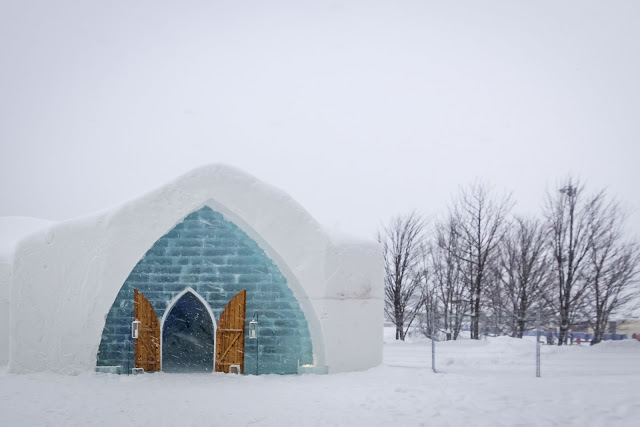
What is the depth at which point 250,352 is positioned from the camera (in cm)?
1105

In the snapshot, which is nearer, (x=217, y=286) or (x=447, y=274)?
(x=217, y=286)

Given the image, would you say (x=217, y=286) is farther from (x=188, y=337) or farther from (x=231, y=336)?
(x=188, y=337)

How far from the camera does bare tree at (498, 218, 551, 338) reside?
70.8 feet

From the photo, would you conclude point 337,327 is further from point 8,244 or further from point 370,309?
point 8,244

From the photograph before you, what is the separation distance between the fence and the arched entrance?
4958 millimetres

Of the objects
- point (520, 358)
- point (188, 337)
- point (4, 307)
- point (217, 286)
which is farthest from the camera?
point (188, 337)

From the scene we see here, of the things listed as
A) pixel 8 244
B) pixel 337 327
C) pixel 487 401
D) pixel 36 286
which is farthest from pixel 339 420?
pixel 8 244

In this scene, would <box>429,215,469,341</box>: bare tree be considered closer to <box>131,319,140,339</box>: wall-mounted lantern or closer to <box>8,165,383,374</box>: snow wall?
<box>8,165,383,374</box>: snow wall

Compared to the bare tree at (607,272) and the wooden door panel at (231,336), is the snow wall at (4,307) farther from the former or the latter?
the bare tree at (607,272)

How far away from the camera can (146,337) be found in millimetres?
11133

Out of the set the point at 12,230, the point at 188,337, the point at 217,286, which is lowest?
the point at 188,337

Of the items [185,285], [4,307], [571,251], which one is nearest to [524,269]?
[571,251]

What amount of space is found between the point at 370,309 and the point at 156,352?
4.77 m

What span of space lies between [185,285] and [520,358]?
7.68m
